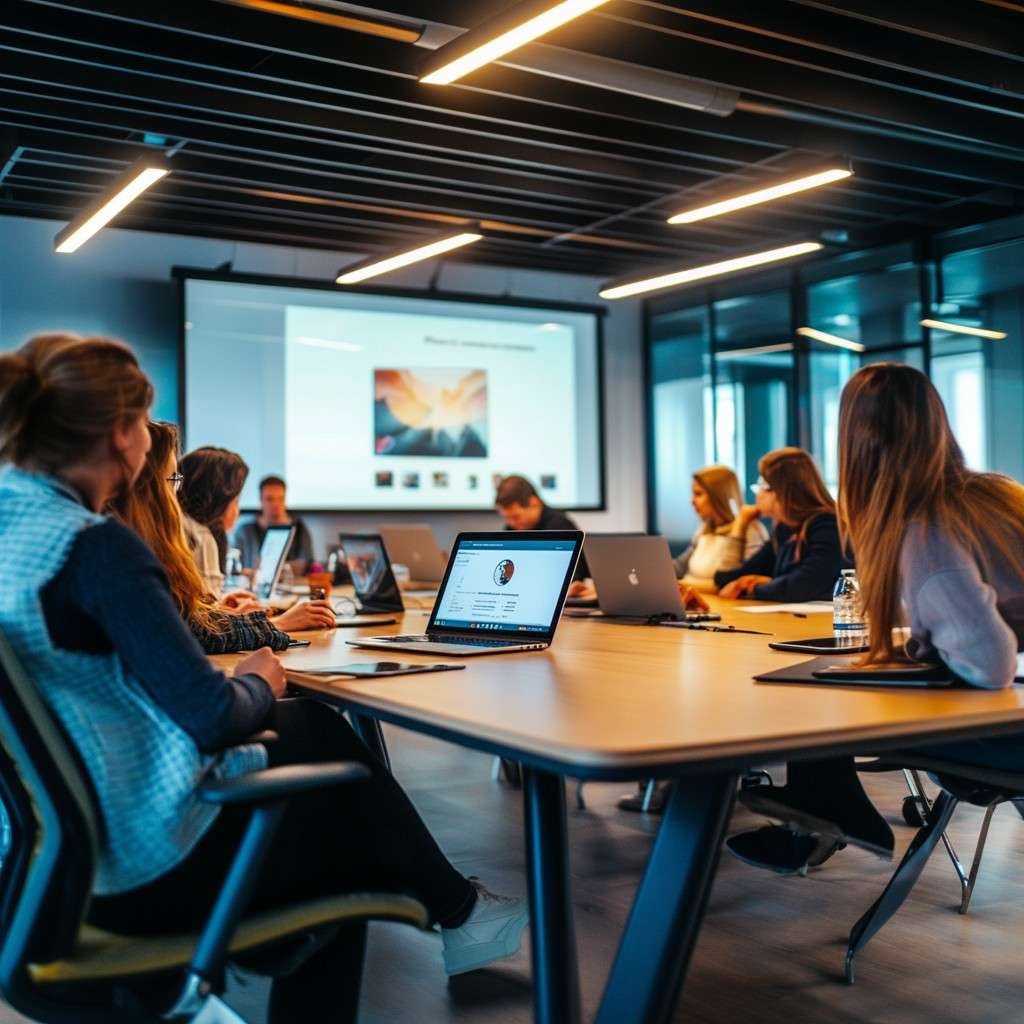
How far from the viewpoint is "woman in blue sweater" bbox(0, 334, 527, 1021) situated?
1.58 m

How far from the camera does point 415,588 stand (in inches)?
220

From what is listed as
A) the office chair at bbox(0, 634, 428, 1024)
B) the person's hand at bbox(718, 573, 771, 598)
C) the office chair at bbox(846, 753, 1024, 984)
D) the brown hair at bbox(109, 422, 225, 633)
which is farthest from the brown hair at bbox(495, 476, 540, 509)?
the office chair at bbox(0, 634, 428, 1024)

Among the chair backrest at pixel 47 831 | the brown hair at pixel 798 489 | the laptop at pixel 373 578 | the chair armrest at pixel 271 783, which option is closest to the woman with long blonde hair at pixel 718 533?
the brown hair at pixel 798 489

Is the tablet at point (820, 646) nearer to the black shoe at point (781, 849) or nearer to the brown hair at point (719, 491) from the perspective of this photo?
the black shoe at point (781, 849)

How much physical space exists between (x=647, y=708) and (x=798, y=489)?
9.97 ft

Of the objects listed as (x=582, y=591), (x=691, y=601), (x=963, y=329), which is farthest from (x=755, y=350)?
(x=691, y=601)

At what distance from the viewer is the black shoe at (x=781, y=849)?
8.95 ft

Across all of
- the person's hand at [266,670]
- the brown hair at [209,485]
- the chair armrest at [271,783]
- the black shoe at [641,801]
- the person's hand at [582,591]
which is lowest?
the black shoe at [641,801]

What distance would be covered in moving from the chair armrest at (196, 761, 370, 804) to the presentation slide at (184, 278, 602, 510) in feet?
22.6

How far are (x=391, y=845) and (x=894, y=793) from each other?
2952mm

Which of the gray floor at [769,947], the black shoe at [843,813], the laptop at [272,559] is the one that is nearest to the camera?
the black shoe at [843,813]

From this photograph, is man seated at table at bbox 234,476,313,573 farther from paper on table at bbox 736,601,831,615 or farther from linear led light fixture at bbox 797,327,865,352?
paper on table at bbox 736,601,831,615

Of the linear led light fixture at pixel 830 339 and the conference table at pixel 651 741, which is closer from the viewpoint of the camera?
the conference table at pixel 651 741

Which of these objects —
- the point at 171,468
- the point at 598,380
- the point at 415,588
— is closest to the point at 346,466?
the point at 598,380
